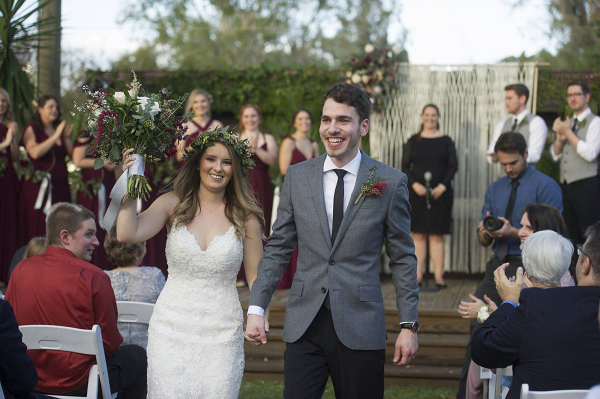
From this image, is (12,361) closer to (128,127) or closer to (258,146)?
(128,127)

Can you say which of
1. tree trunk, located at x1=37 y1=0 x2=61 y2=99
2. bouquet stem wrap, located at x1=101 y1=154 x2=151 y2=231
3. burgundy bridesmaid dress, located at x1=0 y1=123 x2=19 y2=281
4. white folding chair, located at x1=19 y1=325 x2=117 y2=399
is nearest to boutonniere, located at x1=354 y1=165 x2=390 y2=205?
bouquet stem wrap, located at x1=101 y1=154 x2=151 y2=231

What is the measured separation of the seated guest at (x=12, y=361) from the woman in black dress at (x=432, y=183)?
5.31 meters

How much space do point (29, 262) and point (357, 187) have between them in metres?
2.01

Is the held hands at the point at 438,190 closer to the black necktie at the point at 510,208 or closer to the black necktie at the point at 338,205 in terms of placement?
the black necktie at the point at 510,208

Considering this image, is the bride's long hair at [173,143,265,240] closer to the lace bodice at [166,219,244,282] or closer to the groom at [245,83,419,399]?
the lace bodice at [166,219,244,282]

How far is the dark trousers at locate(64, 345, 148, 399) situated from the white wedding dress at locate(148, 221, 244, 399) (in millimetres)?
561

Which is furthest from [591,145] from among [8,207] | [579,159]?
[8,207]

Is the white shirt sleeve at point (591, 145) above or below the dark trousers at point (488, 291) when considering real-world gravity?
above

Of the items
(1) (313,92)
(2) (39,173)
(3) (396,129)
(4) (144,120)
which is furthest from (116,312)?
(1) (313,92)

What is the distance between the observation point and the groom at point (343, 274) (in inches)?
129

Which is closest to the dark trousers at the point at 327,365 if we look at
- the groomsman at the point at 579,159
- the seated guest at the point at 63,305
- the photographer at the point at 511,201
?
the seated guest at the point at 63,305

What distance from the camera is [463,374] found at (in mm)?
5145

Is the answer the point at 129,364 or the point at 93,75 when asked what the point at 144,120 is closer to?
the point at 129,364

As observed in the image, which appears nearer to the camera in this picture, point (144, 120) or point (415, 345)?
point (415, 345)
